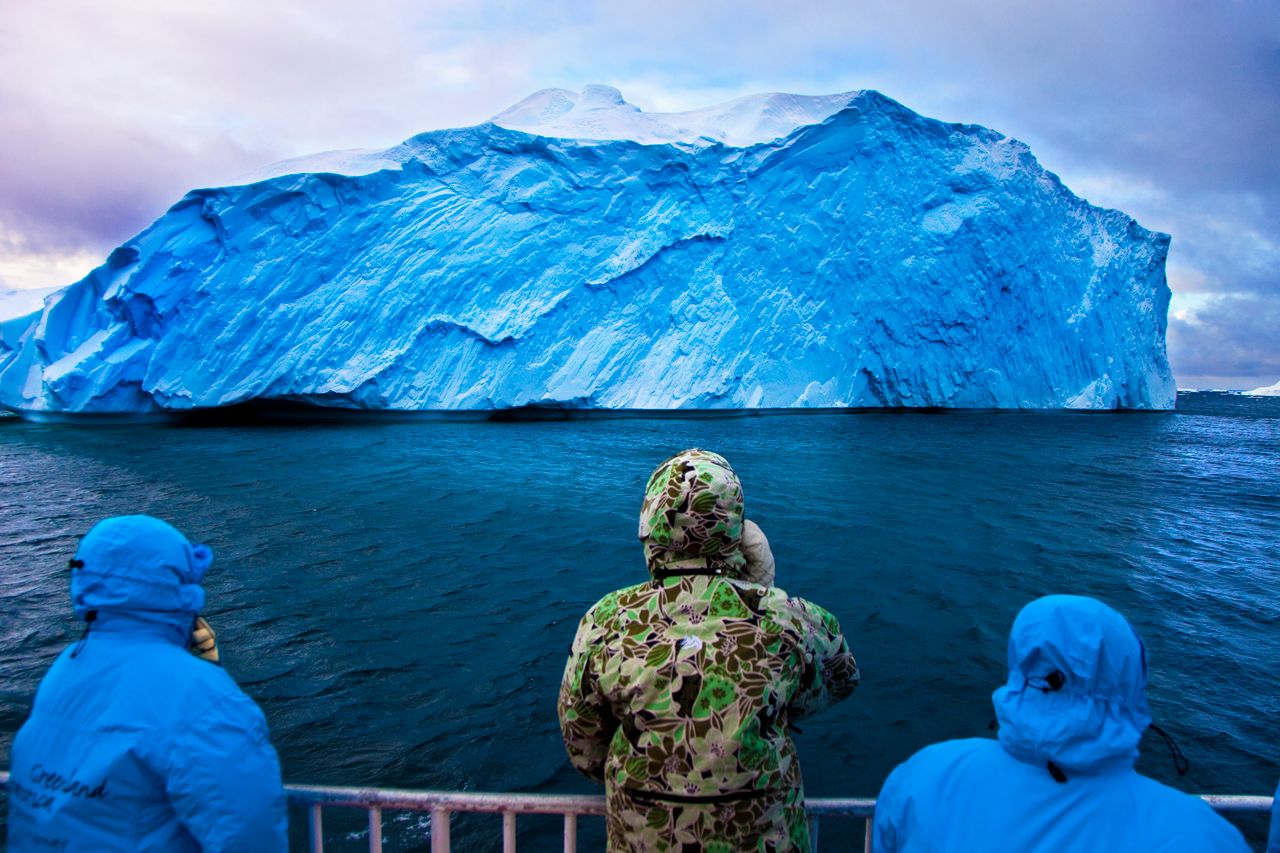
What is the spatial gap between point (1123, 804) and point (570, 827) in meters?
0.86

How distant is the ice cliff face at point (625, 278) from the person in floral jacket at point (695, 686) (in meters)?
15.9

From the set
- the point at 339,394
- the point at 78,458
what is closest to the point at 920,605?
the point at 78,458

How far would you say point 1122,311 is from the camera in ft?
77.0

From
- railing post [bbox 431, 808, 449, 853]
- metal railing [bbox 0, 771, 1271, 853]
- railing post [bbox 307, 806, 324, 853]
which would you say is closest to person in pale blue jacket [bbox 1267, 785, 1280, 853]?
metal railing [bbox 0, 771, 1271, 853]

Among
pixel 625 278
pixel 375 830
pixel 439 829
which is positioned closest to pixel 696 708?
pixel 439 829

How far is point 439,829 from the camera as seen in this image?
133 centimetres

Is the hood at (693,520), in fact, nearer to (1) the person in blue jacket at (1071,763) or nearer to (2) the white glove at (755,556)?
(2) the white glove at (755,556)

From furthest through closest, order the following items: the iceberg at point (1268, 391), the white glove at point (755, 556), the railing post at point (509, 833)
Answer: the iceberg at point (1268, 391)
the white glove at point (755, 556)
the railing post at point (509, 833)

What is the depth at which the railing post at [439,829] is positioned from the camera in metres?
1.31

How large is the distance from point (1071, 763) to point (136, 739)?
1178mm

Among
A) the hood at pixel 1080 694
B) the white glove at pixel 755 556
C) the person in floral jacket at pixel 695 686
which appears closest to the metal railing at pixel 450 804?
the person in floral jacket at pixel 695 686

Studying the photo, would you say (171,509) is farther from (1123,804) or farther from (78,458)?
(1123,804)

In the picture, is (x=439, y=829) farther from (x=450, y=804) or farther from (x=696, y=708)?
(x=696, y=708)

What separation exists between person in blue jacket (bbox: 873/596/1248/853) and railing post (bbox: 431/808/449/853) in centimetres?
82
